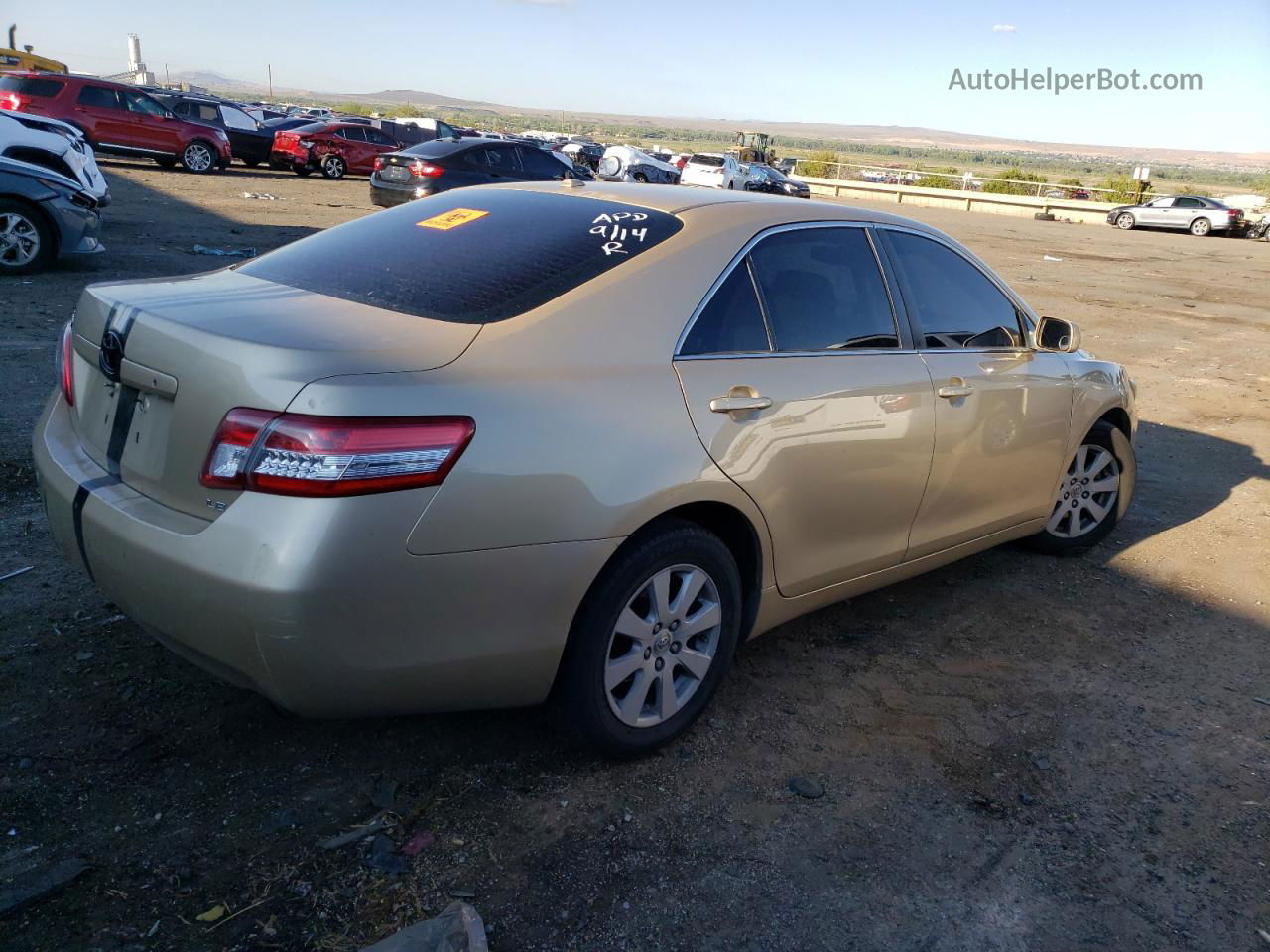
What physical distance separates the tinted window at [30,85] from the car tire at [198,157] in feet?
9.28

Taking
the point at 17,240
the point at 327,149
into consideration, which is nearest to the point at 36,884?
the point at 17,240

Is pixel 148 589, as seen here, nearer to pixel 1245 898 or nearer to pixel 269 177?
pixel 1245 898

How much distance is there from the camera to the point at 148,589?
247 centimetres

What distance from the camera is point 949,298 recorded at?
4.03 m

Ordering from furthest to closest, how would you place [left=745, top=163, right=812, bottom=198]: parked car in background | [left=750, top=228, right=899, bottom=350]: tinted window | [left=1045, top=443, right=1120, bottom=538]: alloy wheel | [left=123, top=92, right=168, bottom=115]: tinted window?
[left=745, top=163, right=812, bottom=198]: parked car in background, [left=123, top=92, right=168, bottom=115]: tinted window, [left=1045, top=443, right=1120, bottom=538]: alloy wheel, [left=750, top=228, right=899, bottom=350]: tinted window

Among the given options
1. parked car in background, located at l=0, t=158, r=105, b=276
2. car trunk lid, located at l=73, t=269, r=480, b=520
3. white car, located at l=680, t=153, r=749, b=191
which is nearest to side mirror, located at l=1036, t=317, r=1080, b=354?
car trunk lid, located at l=73, t=269, r=480, b=520

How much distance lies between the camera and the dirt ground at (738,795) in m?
2.43

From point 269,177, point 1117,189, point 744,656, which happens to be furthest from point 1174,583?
point 1117,189

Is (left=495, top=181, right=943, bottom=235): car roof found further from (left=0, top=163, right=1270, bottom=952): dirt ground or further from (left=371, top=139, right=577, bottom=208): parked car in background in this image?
(left=371, top=139, right=577, bottom=208): parked car in background

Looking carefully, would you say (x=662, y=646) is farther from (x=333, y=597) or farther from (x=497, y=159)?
(x=497, y=159)

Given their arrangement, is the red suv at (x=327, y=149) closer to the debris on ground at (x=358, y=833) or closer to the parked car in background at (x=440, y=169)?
the parked car in background at (x=440, y=169)

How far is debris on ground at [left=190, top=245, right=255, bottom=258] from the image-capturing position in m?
11.6

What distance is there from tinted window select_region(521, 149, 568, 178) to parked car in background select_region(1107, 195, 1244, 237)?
2633 centimetres

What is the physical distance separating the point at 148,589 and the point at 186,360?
0.57 meters
